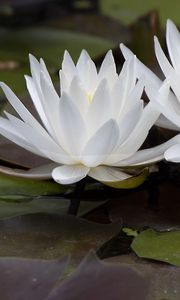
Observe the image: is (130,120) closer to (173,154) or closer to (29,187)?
(173,154)

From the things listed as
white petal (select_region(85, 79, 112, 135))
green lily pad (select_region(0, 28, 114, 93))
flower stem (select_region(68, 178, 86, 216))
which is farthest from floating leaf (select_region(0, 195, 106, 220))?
green lily pad (select_region(0, 28, 114, 93))

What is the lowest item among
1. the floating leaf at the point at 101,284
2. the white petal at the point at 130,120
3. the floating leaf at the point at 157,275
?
the floating leaf at the point at 157,275

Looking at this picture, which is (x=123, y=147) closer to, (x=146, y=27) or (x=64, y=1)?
(x=146, y=27)

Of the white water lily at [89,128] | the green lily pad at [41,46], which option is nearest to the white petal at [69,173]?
the white water lily at [89,128]

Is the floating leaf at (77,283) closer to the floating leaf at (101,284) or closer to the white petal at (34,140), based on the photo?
the floating leaf at (101,284)

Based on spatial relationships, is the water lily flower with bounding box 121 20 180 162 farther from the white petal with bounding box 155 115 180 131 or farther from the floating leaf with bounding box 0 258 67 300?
the floating leaf with bounding box 0 258 67 300

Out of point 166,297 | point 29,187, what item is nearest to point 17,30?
point 29,187
